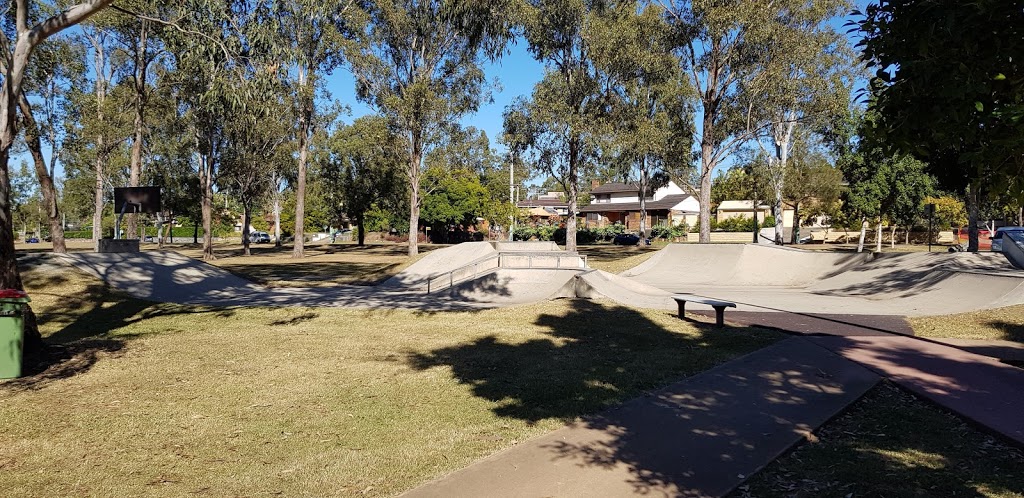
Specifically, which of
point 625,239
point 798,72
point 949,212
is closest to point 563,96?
point 798,72

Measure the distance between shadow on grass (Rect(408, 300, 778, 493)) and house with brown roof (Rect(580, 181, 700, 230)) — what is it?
5902cm

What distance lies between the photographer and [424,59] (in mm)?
33562

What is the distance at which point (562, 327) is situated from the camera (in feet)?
36.6

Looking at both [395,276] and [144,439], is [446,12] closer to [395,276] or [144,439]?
[395,276]

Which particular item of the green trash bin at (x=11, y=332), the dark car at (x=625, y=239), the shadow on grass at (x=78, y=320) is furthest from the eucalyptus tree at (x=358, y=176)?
the green trash bin at (x=11, y=332)

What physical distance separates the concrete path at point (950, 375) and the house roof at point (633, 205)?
62.2 meters

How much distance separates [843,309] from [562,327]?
7.77 meters

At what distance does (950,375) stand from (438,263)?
19844 millimetres

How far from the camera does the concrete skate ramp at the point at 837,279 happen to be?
1355 centimetres

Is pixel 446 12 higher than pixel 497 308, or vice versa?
pixel 446 12

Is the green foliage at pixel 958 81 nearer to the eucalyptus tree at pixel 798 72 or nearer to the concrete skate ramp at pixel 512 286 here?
the concrete skate ramp at pixel 512 286

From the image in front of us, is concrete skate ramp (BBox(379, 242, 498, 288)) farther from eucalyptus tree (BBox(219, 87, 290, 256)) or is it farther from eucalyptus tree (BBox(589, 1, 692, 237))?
eucalyptus tree (BBox(219, 87, 290, 256))

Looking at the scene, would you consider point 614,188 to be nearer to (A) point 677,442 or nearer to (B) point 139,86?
(B) point 139,86

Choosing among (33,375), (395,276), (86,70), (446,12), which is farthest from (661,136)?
(86,70)
